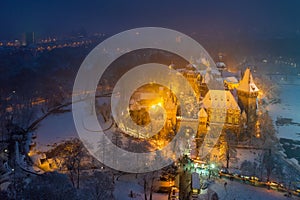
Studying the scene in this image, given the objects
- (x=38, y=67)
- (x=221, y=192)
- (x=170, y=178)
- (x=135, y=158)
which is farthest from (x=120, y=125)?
(x=38, y=67)

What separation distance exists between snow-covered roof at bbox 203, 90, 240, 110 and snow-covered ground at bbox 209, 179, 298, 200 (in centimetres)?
721

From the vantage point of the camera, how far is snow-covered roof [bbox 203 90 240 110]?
19.2 m

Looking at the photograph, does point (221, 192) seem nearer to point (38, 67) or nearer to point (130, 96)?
point (130, 96)

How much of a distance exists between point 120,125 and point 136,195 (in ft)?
30.0

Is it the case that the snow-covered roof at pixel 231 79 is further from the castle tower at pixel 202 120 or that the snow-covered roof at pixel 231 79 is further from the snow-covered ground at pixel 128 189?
the snow-covered ground at pixel 128 189

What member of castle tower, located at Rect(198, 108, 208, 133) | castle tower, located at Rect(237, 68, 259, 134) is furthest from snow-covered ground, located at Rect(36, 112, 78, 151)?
castle tower, located at Rect(237, 68, 259, 134)

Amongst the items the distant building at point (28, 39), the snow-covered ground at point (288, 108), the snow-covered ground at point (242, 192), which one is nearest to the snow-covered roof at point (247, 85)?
the snow-covered ground at point (288, 108)

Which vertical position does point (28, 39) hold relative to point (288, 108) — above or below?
above

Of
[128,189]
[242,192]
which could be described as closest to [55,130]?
[128,189]

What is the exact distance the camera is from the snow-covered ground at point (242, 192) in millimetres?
11625

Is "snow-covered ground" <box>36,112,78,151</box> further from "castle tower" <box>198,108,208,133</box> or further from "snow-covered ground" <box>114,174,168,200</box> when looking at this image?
"castle tower" <box>198,108,208,133</box>

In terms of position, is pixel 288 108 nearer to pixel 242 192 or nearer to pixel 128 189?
pixel 242 192

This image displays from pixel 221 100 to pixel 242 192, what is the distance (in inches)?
320

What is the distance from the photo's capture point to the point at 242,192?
473 inches
